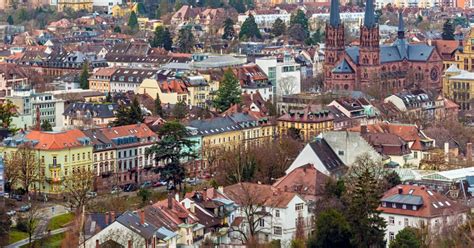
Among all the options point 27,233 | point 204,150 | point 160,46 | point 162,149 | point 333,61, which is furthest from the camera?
point 160,46

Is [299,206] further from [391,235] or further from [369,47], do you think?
[369,47]

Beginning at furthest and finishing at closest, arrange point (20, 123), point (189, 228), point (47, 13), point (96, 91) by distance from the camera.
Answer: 1. point (47, 13)
2. point (96, 91)
3. point (20, 123)
4. point (189, 228)

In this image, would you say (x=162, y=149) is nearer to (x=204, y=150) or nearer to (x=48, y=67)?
(x=204, y=150)

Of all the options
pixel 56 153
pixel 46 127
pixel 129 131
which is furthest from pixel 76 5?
pixel 56 153

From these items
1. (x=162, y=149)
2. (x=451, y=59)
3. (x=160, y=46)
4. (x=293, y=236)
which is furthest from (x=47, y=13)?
(x=293, y=236)

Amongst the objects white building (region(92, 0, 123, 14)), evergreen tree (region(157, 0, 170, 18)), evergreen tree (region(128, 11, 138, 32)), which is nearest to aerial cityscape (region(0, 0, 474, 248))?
evergreen tree (region(128, 11, 138, 32))

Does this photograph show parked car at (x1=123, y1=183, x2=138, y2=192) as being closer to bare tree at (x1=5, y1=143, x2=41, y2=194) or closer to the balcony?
the balcony

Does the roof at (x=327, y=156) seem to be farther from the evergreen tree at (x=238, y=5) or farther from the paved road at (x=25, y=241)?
the evergreen tree at (x=238, y=5)
